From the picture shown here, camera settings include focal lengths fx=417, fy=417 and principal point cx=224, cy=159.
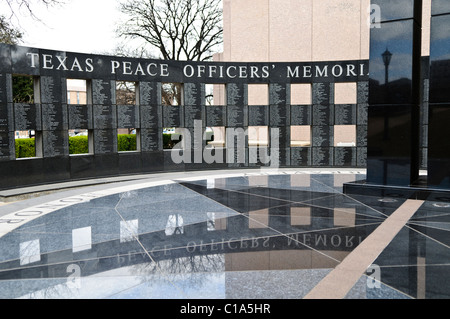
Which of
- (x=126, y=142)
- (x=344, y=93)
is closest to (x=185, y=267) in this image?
(x=126, y=142)

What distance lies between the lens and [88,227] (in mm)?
7246

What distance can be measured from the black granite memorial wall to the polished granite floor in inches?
132

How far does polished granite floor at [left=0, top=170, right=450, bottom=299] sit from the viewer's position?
447cm

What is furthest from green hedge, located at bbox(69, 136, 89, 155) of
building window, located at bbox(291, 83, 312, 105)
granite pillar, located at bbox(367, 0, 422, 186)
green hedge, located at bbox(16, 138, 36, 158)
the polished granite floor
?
granite pillar, located at bbox(367, 0, 422, 186)

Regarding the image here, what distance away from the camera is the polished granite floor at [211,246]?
4.47m

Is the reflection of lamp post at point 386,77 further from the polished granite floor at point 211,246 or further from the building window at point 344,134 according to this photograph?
the building window at point 344,134

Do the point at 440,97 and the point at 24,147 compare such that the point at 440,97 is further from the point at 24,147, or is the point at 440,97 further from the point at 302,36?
the point at 302,36

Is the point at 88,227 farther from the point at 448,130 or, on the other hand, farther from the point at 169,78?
the point at 169,78

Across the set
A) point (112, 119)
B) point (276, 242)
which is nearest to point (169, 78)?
point (112, 119)

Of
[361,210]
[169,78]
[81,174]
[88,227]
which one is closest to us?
[88,227]

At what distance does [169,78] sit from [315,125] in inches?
237

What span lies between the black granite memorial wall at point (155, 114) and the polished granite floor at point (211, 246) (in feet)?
11.0

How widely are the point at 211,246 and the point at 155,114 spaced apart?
9986 millimetres
